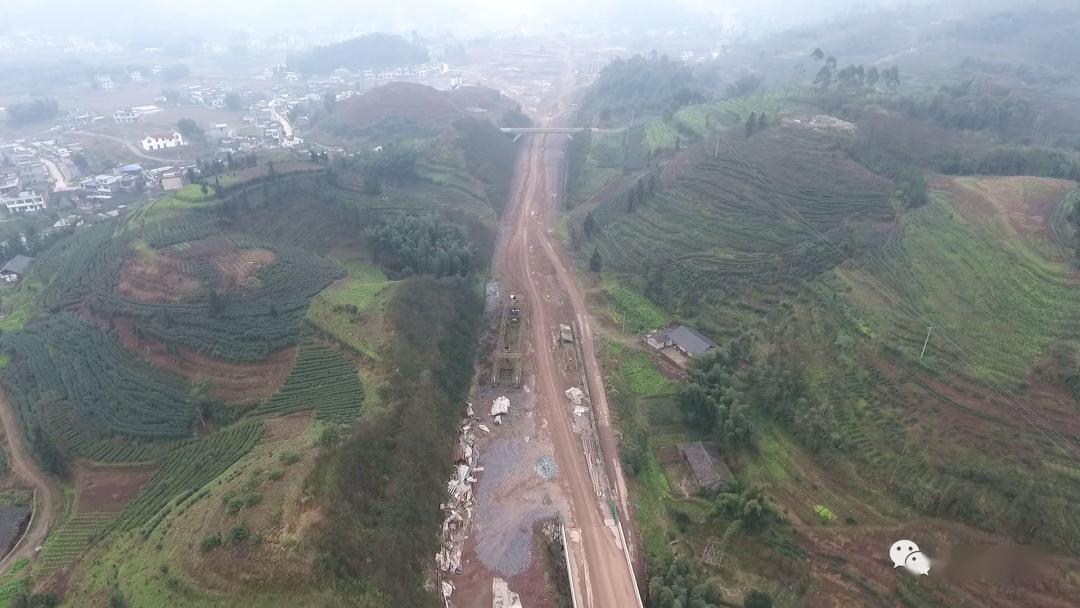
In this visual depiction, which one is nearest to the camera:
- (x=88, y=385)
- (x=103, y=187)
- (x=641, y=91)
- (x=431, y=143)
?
(x=88, y=385)

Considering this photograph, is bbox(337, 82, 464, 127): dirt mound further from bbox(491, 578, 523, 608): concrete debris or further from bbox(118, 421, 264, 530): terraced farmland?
bbox(491, 578, 523, 608): concrete debris

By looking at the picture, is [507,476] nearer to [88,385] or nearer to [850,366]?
[850,366]

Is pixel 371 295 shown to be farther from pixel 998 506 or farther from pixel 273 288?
pixel 998 506

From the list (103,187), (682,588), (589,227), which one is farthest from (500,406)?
(103,187)

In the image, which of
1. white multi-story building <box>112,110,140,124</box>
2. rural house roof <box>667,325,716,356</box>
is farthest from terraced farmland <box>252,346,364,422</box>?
white multi-story building <box>112,110,140,124</box>

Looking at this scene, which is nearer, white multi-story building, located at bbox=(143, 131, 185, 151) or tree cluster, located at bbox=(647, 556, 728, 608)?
tree cluster, located at bbox=(647, 556, 728, 608)

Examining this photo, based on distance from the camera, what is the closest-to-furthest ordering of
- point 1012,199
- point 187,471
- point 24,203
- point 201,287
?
point 187,471, point 201,287, point 1012,199, point 24,203
